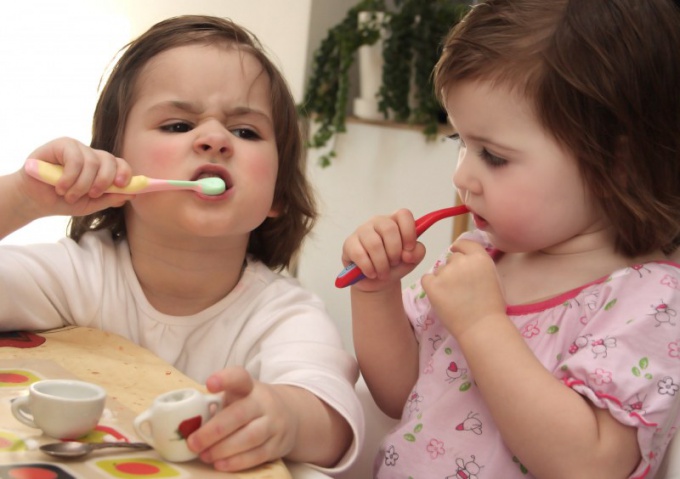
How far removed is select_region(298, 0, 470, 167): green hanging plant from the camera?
239cm

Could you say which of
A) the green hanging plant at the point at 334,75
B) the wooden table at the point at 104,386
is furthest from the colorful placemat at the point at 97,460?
the green hanging plant at the point at 334,75

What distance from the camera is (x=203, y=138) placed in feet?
3.45

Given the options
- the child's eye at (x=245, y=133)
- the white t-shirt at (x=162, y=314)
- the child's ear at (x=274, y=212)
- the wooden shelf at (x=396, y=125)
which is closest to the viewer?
the white t-shirt at (x=162, y=314)

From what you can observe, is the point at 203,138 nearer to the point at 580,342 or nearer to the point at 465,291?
the point at 465,291

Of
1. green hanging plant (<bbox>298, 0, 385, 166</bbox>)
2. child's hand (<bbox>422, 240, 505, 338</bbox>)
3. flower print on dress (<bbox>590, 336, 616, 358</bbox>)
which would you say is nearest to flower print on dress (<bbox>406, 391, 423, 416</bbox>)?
child's hand (<bbox>422, 240, 505, 338</bbox>)

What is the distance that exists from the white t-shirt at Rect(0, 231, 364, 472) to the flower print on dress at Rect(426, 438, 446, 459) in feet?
0.42

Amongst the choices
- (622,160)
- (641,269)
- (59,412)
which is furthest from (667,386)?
(59,412)

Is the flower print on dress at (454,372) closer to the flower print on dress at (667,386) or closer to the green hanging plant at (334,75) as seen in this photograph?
the flower print on dress at (667,386)

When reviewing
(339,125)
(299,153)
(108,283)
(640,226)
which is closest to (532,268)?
(640,226)

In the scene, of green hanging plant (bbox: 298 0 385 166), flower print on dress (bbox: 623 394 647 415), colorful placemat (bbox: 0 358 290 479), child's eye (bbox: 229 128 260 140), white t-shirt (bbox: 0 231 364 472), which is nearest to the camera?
colorful placemat (bbox: 0 358 290 479)

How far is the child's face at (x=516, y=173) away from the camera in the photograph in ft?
2.95

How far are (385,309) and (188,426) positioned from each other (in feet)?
1.31

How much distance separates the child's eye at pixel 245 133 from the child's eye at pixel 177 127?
61 mm

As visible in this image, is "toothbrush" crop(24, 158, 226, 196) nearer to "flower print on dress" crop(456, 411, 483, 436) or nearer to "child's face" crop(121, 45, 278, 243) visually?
"child's face" crop(121, 45, 278, 243)
